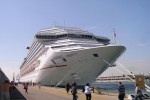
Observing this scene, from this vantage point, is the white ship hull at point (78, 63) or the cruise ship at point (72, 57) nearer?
the white ship hull at point (78, 63)

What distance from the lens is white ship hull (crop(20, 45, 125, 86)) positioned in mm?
38562

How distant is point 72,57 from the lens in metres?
40.8

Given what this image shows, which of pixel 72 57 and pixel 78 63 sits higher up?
pixel 72 57

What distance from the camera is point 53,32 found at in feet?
172

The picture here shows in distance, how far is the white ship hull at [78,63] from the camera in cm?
3856

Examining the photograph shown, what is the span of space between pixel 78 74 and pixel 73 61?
7.86 feet

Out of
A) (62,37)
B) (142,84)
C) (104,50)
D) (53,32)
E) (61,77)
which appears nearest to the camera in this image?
(142,84)

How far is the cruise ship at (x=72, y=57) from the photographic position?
39.0 metres

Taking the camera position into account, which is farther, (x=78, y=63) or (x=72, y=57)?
(x=72, y=57)

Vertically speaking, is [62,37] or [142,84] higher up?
[62,37]

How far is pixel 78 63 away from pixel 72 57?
1.28 metres

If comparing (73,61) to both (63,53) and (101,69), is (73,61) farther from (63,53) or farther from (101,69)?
(101,69)

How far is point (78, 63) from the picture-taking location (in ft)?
→ 133

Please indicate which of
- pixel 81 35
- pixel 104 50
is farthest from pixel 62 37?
pixel 104 50
